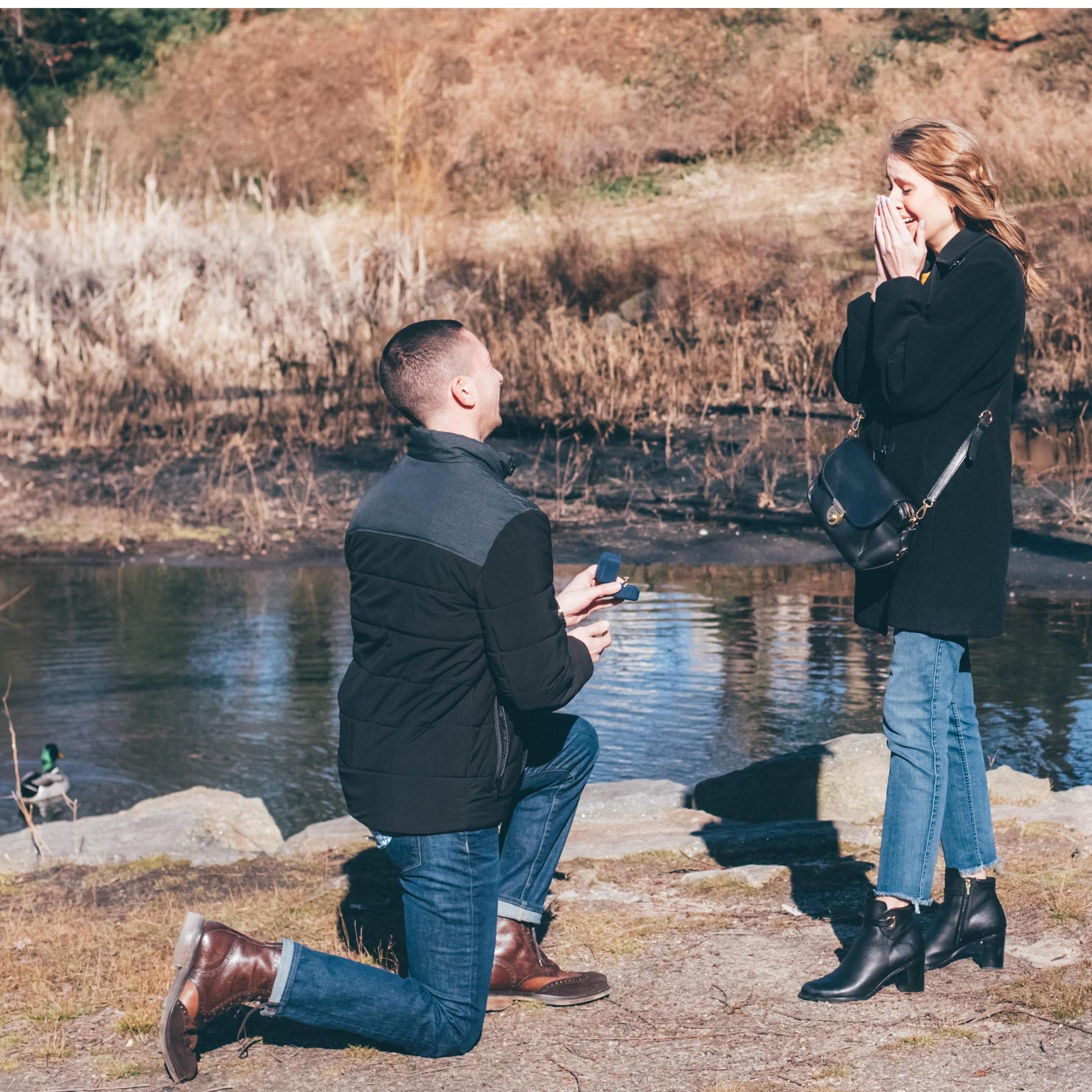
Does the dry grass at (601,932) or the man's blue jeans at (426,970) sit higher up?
the man's blue jeans at (426,970)

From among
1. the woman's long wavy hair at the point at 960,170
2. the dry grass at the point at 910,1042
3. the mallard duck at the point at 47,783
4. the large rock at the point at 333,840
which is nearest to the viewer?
the dry grass at the point at 910,1042

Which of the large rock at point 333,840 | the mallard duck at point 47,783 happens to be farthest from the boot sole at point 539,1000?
the mallard duck at point 47,783

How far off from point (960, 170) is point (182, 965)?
8.52 feet

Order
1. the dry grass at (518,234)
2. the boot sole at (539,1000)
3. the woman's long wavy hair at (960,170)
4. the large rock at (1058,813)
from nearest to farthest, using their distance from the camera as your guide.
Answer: the woman's long wavy hair at (960,170), the boot sole at (539,1000), the large rock at (1058,813), the dry grass at (518,234)

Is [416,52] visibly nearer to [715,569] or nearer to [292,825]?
[715,569]

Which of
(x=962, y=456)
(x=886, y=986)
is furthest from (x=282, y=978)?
(x=962, y=456)

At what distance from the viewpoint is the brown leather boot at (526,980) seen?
375 centimetres

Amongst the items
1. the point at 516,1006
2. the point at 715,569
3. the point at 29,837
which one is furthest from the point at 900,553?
the point at 715,569

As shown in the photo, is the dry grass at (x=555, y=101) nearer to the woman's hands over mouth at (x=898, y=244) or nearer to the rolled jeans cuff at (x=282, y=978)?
the woman's hands over mouth at (x=898, y=244)

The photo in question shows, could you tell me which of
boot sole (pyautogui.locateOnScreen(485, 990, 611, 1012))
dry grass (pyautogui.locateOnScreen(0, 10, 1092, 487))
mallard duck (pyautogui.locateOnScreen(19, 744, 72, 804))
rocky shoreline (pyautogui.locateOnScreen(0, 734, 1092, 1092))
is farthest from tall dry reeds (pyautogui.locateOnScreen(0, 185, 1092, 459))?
boot sole (pyautogui.locateOnScreen(485, 990, 611, 1012))

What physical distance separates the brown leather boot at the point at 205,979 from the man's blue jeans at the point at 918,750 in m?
1.49

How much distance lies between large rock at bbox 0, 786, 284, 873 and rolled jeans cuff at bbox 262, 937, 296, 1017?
2111 mm

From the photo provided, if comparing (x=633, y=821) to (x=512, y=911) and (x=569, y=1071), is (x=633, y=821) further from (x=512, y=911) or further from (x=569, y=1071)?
(x=569, y=1071)

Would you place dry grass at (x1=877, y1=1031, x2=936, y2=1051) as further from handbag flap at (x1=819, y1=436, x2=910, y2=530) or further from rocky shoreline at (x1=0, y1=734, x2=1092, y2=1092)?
handbag flap at (x1=819, y1=436, x2=910, y2=530)
